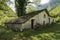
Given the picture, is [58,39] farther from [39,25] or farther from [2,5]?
[2,5]

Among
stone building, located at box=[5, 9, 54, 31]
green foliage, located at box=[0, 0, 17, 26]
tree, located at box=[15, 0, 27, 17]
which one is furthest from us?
tree, located at box=[15, 0, 27, 17]

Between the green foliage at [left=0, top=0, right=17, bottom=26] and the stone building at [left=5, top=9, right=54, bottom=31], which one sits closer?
Result: the stone building at [left=5, top=9, right=54, bottom=31]

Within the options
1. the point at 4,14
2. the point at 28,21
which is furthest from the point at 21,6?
the point at 28,21

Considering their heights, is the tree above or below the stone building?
above

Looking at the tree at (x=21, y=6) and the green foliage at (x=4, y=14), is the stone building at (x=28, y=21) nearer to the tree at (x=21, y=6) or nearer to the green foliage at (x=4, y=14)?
the green foliage at (x=4, y=14)

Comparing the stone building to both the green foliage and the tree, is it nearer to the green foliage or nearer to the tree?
the green foliage

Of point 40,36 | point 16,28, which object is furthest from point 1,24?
point 40,36

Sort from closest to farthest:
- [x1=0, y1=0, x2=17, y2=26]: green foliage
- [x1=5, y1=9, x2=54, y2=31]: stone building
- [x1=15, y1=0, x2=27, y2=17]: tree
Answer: [x1=5, y1=9, x2=54, y2=31]: stone building, [x1=0, y1=0, x2=17, y2=26]: green foliage, [x1=15, y1=0, x2=27, y2=17]: tree

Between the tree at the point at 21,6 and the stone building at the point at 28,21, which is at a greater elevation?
the tree at the point at 21,6

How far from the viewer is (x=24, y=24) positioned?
44.5 metres

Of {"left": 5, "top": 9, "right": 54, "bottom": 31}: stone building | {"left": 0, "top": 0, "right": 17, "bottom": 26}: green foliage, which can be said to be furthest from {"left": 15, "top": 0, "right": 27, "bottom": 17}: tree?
{"left": 5, "top": 9, "right": 54, "bottom": 31}: stone building

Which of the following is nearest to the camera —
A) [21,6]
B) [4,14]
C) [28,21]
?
[28,21]

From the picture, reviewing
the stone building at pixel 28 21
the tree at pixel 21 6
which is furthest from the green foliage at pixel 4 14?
the stone building at pixel 28 21

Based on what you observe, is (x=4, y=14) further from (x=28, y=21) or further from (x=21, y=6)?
(x=28, y=21)
